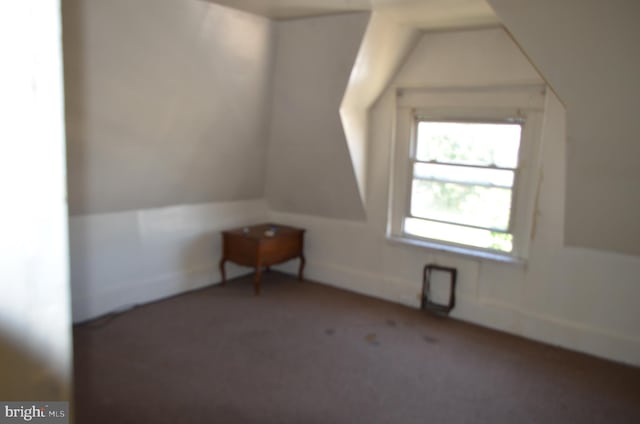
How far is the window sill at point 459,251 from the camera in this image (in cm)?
388

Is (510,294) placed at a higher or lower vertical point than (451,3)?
lower

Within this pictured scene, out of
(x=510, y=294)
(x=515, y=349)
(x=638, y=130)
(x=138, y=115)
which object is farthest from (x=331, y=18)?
(x=515, y=349)

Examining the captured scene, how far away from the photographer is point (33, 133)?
802mm

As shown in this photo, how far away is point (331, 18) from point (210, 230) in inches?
93.1

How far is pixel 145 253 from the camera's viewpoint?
13.9 feet

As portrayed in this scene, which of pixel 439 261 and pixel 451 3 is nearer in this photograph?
pixel 451 3

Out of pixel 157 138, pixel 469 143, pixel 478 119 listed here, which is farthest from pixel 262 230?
pixel 478 119

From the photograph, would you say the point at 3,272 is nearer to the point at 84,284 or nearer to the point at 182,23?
the point at 182,23

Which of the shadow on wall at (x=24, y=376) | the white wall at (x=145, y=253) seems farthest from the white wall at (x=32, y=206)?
the white wall at (x=145, y=253)

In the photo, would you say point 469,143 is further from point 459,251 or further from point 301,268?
point 301,268

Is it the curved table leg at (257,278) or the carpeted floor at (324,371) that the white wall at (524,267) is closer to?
the carpeted floor at (324,371)

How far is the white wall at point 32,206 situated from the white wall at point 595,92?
2493mm

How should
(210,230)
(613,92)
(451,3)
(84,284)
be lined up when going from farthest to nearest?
(210,230) → (84,284) → (451,3) → (613,92)

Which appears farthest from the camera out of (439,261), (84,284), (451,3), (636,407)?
(439,261)
